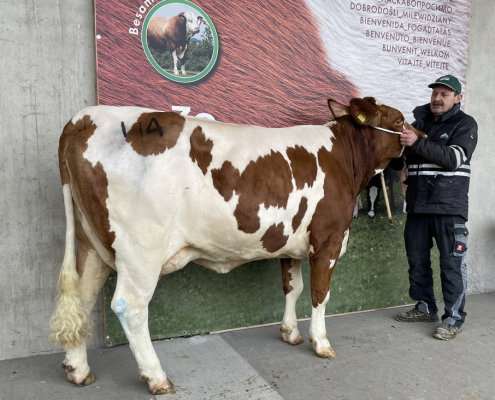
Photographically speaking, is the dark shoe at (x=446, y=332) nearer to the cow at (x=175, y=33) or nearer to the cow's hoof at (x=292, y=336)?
the cow's hoof at (x=292, y=336)

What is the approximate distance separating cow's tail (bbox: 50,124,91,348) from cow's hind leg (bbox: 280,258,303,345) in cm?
129

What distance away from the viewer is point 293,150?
2416 millimetres

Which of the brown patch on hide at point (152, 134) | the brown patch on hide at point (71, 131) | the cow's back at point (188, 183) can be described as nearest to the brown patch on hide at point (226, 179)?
the cow's back at point (188, 183)

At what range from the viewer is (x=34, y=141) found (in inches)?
99.6

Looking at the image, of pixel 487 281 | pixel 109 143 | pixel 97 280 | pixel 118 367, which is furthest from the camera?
pixel 487 281

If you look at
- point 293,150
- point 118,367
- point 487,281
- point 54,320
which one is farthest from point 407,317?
point 54,320

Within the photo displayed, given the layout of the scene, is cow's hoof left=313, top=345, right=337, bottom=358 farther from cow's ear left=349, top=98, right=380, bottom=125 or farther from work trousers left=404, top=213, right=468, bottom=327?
cow's ear left=349, top=98, right=380, bottom=125

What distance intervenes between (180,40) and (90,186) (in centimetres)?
132

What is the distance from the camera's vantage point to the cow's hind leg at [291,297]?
9.18 feet

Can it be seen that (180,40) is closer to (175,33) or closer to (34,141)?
(175,33)

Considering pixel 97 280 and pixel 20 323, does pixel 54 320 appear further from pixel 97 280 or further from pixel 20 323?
pixel 20 323

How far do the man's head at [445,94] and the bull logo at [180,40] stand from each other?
1630 millimetres

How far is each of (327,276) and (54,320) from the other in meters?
1.56

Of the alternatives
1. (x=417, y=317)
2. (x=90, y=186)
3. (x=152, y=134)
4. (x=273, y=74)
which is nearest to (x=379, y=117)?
(x=273, y=74)
